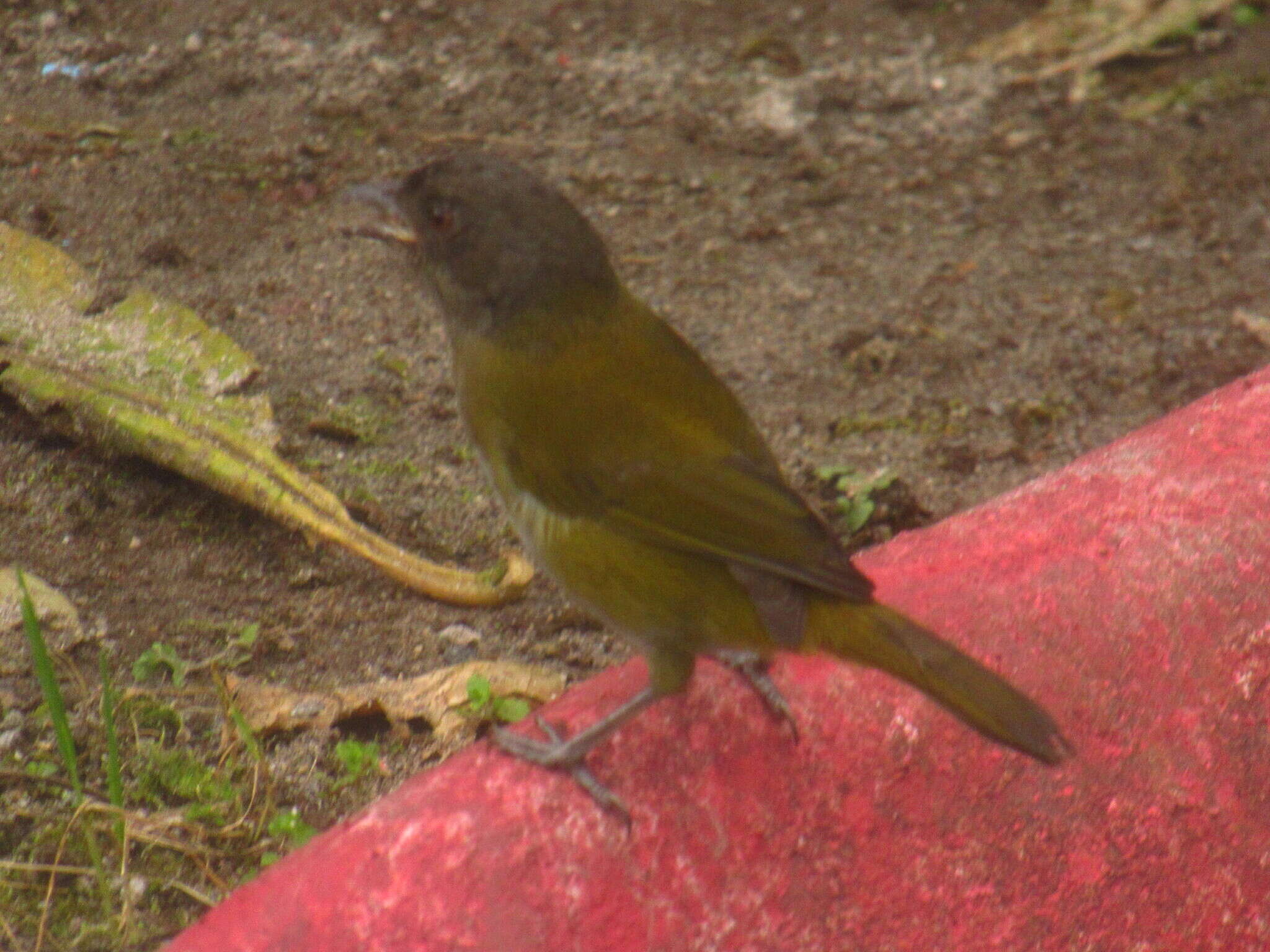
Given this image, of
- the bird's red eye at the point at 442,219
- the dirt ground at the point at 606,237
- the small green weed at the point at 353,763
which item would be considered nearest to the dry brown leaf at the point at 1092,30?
the dirt ground at the point at 606,237

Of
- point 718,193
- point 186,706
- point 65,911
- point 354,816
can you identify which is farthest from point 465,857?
point 718,193

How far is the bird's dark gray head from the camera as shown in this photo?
2832 millimetres

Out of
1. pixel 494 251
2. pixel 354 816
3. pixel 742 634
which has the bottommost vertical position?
pixel 742 634

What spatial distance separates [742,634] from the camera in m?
2.53

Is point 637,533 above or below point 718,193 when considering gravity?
above

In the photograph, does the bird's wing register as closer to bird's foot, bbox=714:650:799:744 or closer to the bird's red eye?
bird's foot, bbox=714:650:799:744

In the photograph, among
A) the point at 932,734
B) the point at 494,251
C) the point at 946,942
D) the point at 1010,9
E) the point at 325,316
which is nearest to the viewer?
the point at 946,942

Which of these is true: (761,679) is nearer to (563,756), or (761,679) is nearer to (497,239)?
(563,756)

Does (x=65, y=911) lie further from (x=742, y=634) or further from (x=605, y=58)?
(x=605, y=58)

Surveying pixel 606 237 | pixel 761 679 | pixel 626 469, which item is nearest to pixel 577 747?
pixel 761 679

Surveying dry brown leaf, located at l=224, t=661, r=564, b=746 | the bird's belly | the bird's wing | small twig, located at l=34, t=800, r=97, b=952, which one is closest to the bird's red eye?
the bird's wing

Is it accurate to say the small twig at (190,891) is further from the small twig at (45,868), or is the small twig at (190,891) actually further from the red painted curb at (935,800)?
the red painted curb at (935,800)

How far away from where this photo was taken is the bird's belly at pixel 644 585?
2.54 meters

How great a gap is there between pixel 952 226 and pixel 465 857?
366cm
